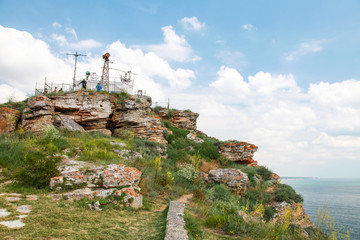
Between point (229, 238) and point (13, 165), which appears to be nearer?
point (229, 238)

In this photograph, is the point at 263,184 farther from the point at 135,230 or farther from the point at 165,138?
the point at 135,230

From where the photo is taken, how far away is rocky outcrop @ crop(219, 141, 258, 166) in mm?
20312

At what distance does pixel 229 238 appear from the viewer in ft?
17.5

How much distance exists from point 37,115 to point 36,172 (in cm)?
984

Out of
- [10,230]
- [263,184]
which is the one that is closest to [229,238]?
[10,230]

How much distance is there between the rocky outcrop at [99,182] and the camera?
6.57 m

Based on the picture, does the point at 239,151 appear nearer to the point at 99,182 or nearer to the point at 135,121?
the point at 135,121

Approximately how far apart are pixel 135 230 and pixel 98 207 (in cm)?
163

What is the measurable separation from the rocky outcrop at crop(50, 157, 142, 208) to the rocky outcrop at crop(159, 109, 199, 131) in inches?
759

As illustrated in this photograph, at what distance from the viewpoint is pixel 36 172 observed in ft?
23.1

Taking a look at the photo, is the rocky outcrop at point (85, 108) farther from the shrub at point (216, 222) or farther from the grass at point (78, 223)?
the shrub at point (216, 222)

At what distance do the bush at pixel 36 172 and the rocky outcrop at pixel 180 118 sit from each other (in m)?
20.1

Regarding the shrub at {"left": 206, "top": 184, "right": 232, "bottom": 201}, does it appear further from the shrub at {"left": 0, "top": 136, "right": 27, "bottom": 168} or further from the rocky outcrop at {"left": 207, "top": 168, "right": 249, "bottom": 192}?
the shrub at {"left": 0, "top": 136, "right": 27, "bottom": 168}

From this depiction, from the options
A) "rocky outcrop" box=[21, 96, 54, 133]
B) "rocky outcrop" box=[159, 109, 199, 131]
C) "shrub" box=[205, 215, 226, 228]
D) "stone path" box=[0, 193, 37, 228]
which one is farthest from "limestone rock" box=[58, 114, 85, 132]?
"shrub" box=[205, 215, 226, 228]
